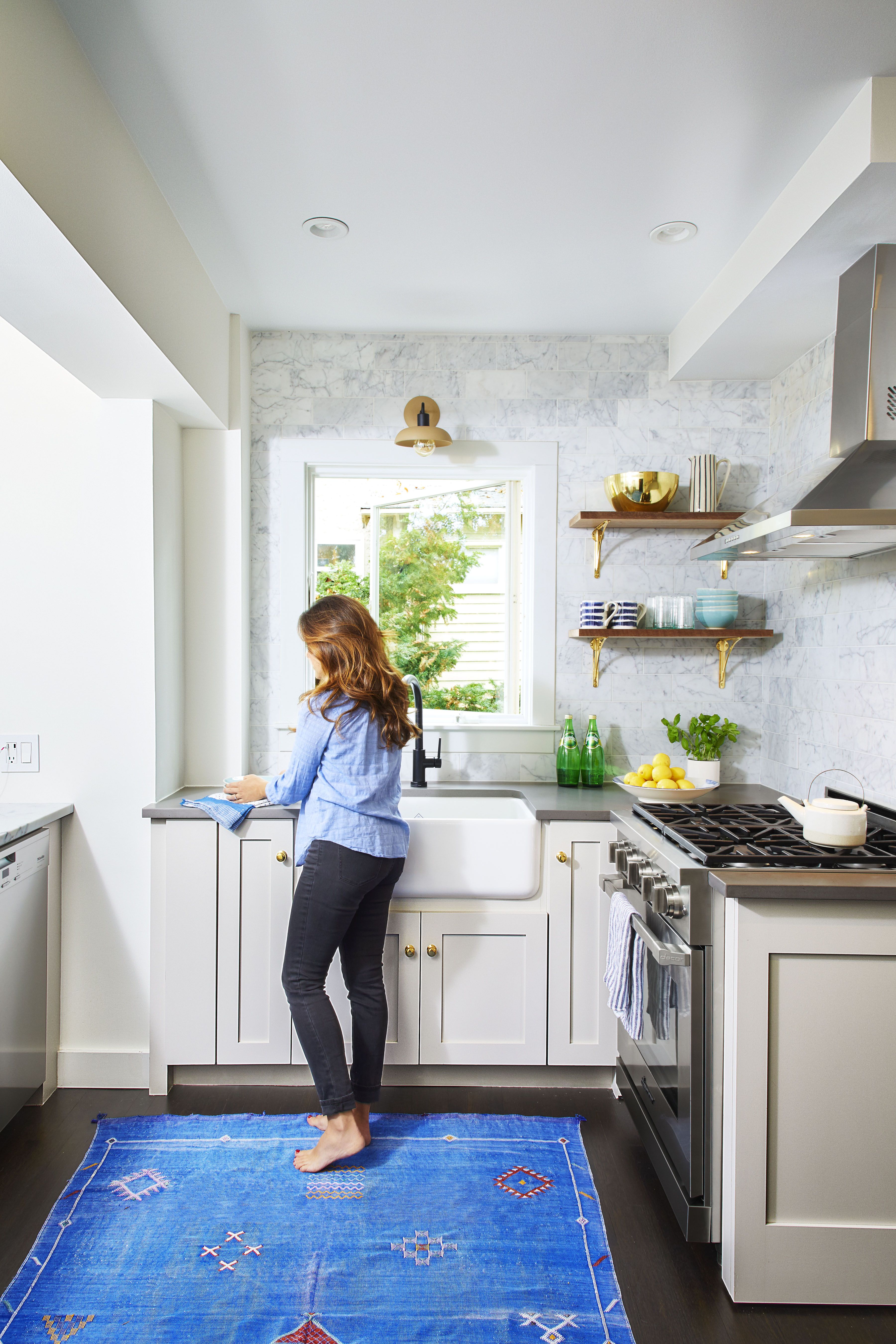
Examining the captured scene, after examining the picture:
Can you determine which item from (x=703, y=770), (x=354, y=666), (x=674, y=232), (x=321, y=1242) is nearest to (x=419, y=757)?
(x=354, y=666)

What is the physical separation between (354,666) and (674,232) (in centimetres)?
155

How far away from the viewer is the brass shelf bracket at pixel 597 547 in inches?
122

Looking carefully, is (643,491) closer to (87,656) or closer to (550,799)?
(550,799)

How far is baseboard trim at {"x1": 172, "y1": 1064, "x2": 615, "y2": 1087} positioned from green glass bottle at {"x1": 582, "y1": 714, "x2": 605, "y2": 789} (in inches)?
37.2

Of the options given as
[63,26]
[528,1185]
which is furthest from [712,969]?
[63,26]

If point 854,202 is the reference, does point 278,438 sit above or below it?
below

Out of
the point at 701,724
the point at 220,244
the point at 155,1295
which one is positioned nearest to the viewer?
the point at 155,1295

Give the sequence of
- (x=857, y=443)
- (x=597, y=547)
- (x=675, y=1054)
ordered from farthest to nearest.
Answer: (x=597, y=547), (x=857, y=443), (x=675, y=1054)

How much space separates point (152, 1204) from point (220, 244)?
2618 mm

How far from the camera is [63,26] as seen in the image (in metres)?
1.62

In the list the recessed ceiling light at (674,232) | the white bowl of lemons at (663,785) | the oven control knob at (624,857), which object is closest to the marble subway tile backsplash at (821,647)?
the white bowl of lemons at (663,785)

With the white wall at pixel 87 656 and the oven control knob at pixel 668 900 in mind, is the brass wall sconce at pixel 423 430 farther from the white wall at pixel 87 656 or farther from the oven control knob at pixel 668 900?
the oven control knob at pixel 668 900

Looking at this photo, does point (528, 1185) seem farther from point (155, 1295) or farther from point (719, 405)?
point (719, 405)

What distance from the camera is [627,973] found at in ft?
7.06
